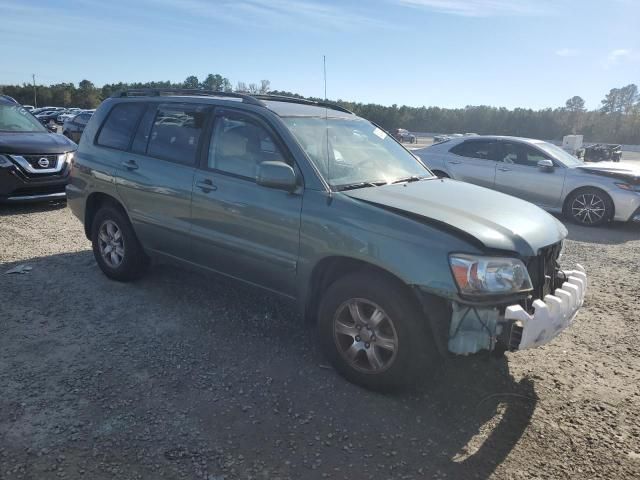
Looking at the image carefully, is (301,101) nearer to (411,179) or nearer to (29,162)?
(411,179)

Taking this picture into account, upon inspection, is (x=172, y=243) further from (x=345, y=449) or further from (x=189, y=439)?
(x=345, y=449)

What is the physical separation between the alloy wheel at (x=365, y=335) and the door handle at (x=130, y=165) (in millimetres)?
2566

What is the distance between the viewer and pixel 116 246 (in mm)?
5098

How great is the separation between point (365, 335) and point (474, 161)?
24.4ft

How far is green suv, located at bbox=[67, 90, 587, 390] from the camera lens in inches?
116

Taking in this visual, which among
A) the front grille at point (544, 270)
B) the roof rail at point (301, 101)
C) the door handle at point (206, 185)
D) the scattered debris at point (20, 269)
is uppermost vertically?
the roof rail at point (301, 101)

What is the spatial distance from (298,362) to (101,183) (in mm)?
2844

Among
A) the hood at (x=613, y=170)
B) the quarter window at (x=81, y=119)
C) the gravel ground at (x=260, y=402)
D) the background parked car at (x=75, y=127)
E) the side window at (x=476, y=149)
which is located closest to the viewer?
the gravel ground at (x=260, y=402)

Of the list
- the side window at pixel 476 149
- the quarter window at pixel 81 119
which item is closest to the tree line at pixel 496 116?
the quarter window at pixel 81 119

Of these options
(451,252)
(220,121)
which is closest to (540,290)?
(451,252)

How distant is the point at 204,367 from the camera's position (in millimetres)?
3613

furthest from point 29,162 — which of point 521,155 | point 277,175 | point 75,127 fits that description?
point 75,127

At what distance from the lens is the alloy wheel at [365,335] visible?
10.5 feet

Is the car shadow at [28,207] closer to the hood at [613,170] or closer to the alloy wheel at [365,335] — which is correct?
the alloy wheel at [365,335]
